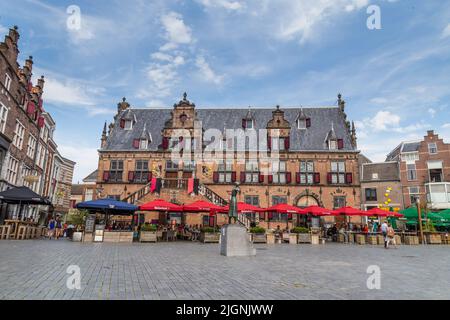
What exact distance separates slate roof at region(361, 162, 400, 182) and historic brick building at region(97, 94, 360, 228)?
1431 centimetres

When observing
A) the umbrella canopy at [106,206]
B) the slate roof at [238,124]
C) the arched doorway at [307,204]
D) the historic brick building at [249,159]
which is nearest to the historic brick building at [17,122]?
the historic brick building at [249,159]

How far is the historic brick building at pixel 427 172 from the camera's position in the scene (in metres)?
38.6

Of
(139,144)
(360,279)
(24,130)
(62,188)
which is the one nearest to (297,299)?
(360,279)

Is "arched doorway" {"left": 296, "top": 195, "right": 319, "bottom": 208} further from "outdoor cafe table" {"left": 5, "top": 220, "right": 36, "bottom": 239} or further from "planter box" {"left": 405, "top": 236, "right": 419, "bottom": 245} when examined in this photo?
"outdoor cafe table" {"left": 5, "top": 220, "right": 36, "bottom": 239}

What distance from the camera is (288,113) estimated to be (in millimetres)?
36500

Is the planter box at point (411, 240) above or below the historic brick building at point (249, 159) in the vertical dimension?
below

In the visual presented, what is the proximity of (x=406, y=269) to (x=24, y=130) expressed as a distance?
28.8 m

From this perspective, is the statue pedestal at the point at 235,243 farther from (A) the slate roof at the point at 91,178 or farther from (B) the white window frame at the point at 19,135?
(A) the slate roof at the point at 91,178

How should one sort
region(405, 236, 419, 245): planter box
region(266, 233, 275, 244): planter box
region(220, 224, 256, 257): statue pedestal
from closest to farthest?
region(220, 224, 256, 257): statue pedestal
region(266, 233, 275, 244): planter box
region(405, 236, 419, 245): planter box

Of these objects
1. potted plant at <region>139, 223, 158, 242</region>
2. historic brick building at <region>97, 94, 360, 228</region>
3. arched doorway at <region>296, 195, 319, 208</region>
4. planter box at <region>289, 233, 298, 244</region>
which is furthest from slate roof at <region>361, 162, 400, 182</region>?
potted plant at <region>139, 223, 158, 242</region>

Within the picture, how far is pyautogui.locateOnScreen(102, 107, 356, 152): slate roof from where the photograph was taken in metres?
33.3

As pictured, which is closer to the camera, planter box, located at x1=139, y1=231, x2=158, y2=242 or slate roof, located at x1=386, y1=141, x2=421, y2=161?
planter box, located at x1=139, y1=231, x2=158, y2=242

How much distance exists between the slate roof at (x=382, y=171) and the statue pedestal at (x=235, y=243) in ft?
123


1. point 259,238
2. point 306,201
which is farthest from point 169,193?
point 306,201
